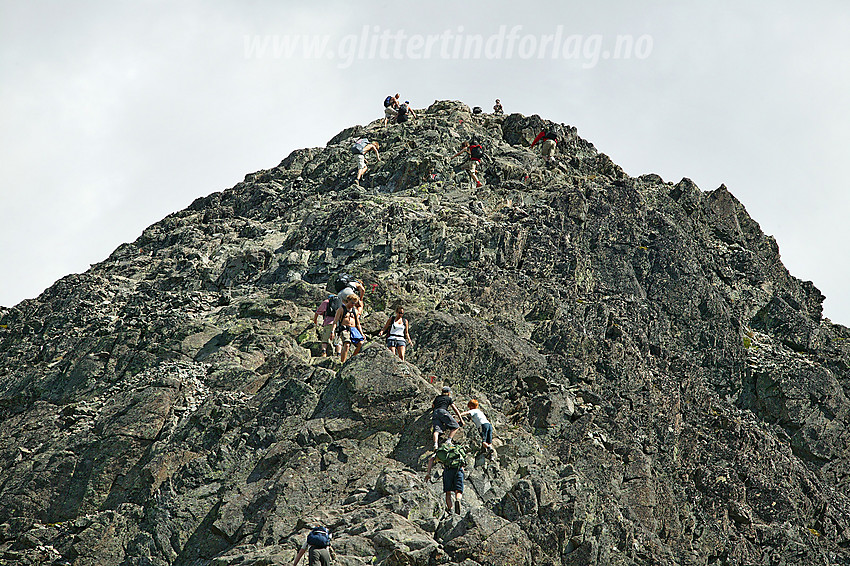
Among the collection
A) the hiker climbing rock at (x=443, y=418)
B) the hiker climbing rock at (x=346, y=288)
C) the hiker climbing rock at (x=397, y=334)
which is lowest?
the hiker climbing rock at (x=443, y=418)

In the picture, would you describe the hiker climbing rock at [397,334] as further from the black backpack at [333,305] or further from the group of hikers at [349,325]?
the black backpack at [333,305]

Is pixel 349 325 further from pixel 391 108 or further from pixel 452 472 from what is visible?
pixel 391 108

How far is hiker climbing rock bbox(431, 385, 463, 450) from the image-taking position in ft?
82.1

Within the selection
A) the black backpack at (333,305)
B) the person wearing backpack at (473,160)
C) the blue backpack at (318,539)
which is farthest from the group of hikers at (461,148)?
the blue backpack at (318,539)

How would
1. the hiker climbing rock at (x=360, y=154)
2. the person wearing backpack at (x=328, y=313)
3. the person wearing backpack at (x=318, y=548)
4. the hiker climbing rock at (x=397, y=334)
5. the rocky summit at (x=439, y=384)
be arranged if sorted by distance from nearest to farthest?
the person wearing backpack at (x=318, y=548) < the rocky summit at (x=439, y=384) < the hiker climbing rock at (x=397, y=334) < the person wearing backpack at (x=328, y=313) < the hiker climbing rock at (x=360, y=154)

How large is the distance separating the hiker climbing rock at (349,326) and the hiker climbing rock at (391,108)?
2688 cm

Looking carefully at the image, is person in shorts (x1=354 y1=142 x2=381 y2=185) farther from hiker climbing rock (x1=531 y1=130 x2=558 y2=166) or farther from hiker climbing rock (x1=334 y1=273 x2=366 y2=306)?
hiker climbing rock (x1=334 y1=273 x2=366 y2=306)

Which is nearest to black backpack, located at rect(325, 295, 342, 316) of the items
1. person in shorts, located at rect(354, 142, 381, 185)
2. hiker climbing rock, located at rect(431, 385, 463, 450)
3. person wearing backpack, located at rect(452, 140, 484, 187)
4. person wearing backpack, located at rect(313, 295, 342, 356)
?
person wearing backpack, located at rect(313, 295, 342, 356)

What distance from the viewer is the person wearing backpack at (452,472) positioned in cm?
2305

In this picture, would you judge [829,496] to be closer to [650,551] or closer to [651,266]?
[650,551]

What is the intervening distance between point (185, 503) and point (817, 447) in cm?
2467

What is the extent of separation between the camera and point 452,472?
75.9 ft

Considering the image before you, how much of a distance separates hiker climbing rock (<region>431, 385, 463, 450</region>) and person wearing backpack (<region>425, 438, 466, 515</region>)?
148 centimetres

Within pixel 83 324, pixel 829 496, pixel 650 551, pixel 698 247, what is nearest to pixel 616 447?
pixel 650 551
